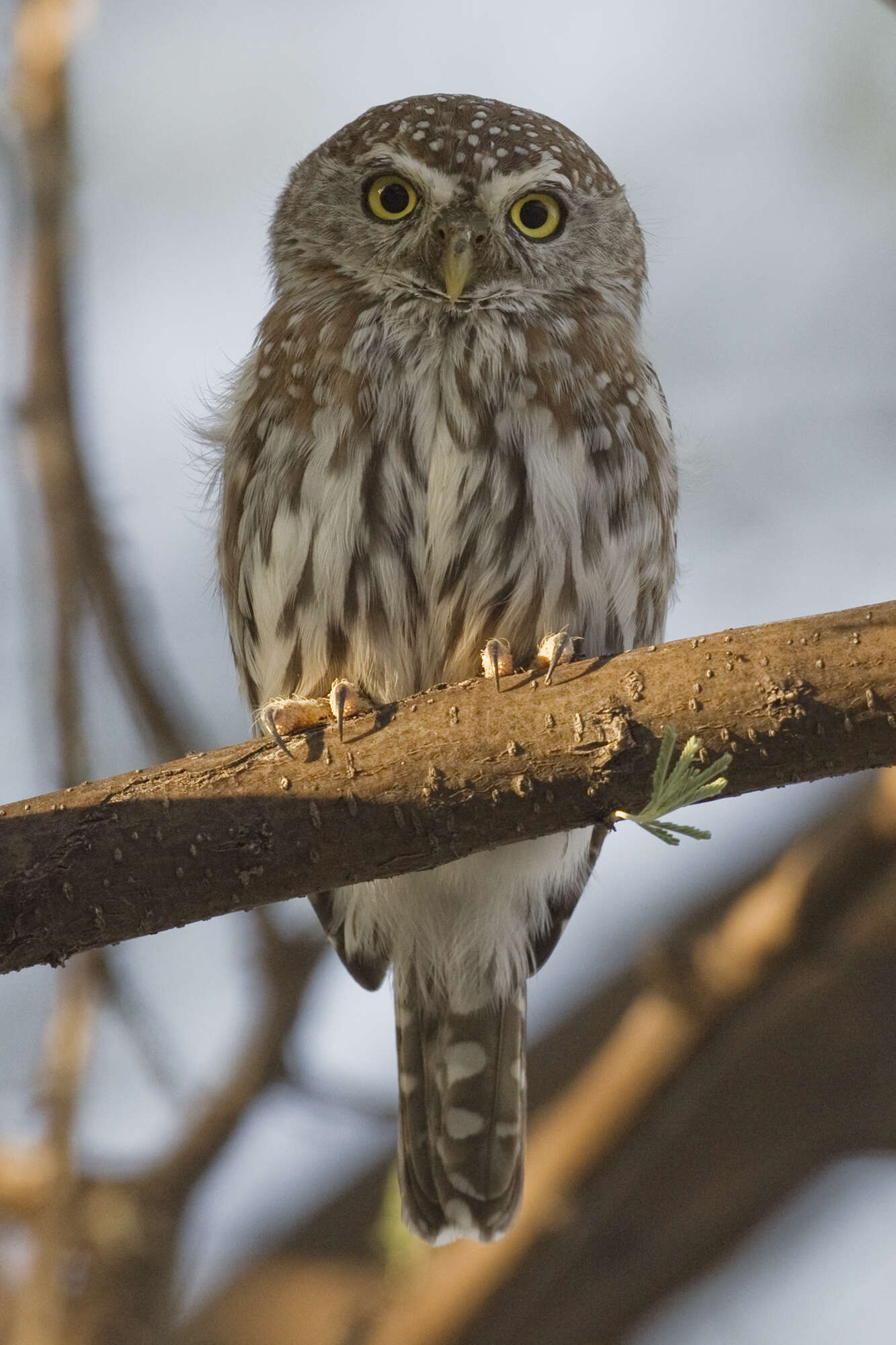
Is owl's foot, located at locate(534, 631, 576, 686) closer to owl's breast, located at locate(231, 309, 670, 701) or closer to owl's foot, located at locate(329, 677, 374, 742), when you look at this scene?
owl's breast, located at locate(231, 309, 670, 701)

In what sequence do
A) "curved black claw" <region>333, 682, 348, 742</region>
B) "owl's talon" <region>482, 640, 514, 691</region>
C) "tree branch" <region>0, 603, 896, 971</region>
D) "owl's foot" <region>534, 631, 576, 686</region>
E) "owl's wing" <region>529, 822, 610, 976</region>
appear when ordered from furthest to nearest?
"owl's wing" <region>529, 822, 610, 976</region> < "owl's talon" <region>482, 640, 514, 691</region> < "curved black claw" <region>333, 682, 348, 742</region> < "owl's foot" <region>534, 631, 576, 686</region> < "tree branch" <region>0, 603, 896, 971</region>

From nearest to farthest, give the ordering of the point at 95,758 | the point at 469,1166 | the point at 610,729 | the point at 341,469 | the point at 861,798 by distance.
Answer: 1. the point at 610,729
2. the point at 341,469
3. the point at 861,798
4. the point at 469,1166
5. the point at 95,758

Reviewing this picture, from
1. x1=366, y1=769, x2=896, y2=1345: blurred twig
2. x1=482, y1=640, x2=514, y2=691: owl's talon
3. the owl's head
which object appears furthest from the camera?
the owl's head

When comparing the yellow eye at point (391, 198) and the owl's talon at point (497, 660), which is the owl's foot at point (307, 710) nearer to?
the owl's talon at point (497, 660)

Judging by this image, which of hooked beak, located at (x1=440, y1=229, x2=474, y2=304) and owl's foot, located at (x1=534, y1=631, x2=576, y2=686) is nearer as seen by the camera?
owl's foot, located at (x1=534, y1=631, x2=576, y2=686)

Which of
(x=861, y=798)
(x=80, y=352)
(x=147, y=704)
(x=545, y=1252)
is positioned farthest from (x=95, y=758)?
(x=861, y=798)

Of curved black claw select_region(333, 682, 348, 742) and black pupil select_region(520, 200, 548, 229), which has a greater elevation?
black pupil select_region(520, 200, 548, 229)

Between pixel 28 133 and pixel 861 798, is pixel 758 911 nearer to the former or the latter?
pixel 861 798

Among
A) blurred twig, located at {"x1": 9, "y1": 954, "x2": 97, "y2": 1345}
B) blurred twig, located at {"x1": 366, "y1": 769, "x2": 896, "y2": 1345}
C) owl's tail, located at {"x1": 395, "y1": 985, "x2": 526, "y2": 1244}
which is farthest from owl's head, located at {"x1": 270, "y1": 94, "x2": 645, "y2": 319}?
blurred twig, located at {"x1": 9, "y1": 954, "x2": 97, "y2": 1345}
